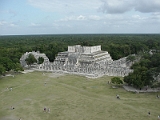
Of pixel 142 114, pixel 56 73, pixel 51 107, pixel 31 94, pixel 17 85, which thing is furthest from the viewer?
pixel 56 73

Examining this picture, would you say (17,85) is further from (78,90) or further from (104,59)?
(104,59)

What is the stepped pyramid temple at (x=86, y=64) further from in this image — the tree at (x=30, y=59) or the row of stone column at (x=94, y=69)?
the tree at (x=30, y=59)

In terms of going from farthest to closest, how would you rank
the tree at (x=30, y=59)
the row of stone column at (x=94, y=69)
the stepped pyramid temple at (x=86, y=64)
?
the tree at (x=30, y=59) < the stepped pyramid temple at (x=86, y=64) < the row of stone column at (x=94, y=69)

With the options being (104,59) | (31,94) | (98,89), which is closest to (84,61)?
(104,59)

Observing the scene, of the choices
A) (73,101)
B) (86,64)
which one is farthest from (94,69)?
(73,101)

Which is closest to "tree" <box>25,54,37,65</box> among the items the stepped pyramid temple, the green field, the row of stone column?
the stepped pyramid temple

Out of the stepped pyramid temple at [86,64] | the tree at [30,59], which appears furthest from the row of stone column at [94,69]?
the tree at [30,59]

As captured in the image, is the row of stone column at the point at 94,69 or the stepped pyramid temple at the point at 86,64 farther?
the stepped pyramid temple at the point at 86,64
